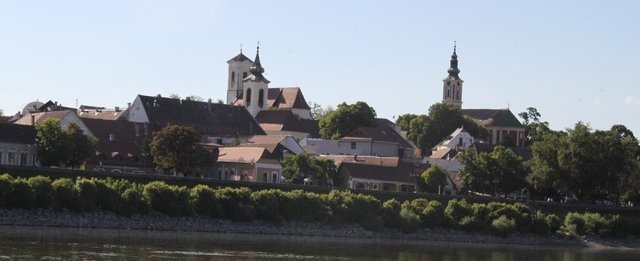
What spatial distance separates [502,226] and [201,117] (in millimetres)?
49351

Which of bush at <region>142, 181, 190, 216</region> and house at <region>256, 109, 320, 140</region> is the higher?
house at <region>256, 109, 320, 140</region>

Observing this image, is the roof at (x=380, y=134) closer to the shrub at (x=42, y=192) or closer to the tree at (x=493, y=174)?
the tree at (x=493, y=174)

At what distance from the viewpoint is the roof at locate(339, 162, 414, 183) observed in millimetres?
109562

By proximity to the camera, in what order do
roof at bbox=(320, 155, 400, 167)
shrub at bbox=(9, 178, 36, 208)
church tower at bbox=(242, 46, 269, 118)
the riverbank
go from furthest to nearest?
church tower at bbox=(242, 46, 269, 118)
roof at bbox=(320, 155, 400, 167)
shrub at bbox=(9, 178, 36, 208)
the riverbank

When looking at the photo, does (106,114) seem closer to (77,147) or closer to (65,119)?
(65,119)

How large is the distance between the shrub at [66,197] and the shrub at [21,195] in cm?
162

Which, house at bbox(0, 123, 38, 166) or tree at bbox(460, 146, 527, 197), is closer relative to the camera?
house at bbox(0, 123, 38, 166)

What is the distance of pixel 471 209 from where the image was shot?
9162 cm

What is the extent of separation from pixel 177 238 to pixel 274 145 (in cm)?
4291

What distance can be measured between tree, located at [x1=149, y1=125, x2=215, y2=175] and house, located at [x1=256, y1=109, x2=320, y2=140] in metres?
43.0

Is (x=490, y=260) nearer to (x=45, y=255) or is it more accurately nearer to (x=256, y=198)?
(x=256, y=198)

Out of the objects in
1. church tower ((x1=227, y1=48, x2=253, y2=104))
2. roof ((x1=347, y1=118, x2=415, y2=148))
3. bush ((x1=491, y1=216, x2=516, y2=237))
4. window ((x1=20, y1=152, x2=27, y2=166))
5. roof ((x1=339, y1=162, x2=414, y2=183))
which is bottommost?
bush ((x1=491, y1=216, x2=516, y2=237))

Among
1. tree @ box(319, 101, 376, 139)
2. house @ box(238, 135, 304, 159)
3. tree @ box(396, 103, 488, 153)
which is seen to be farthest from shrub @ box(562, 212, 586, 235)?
tree @ box(396, 103, 488, 153)

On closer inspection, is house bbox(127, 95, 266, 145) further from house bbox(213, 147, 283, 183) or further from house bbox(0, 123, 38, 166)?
house bbox(0, 123, 38, 166)
